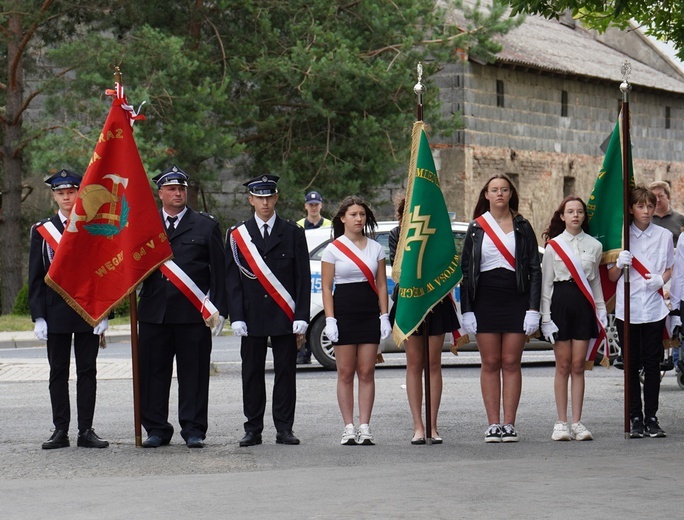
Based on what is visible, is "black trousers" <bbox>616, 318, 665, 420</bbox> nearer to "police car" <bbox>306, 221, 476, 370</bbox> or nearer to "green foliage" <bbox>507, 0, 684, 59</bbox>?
"green foliage" <bbox>507, 0, 684, 59</bbox>

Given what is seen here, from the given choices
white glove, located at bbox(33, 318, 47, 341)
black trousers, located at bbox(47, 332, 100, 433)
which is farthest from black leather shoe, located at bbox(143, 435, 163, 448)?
white glove, located at bbox(33, 318, 47, 341)

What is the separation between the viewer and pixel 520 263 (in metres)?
10.7

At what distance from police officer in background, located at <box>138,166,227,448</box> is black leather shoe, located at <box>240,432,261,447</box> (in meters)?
0.30

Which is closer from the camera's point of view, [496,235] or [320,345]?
[496,235]

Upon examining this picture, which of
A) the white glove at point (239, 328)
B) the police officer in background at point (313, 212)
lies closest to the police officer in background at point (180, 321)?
the white glove at point (239, 328)

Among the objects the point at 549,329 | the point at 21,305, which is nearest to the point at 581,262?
the point at 549,329

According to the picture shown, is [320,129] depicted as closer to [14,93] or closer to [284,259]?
[14,93]

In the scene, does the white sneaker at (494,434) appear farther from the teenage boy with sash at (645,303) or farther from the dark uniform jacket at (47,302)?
the dark uniform jacket at (47,302)

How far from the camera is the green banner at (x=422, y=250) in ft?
35.1

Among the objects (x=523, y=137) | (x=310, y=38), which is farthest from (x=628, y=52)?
(x=310, y=38)

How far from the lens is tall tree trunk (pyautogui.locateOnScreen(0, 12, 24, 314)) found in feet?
95.0

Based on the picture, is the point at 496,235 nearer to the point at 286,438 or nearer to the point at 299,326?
the point at 299,326

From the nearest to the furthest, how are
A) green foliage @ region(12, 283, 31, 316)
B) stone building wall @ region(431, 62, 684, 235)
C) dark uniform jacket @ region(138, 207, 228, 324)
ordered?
dark uniform jacket @ region(138, 207, 228, 324) → green foliage @ region(12, 283, 31, 316) → stone building wall @ region(431, 62, 684, 235)

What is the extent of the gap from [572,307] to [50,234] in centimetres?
389
